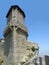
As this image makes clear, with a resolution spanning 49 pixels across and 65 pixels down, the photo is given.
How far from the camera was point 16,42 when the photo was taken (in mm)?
35500

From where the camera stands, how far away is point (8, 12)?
39094 millimetres

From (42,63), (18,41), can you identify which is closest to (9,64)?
(18,41)

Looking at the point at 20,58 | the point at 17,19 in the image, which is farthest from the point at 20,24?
the point at 20,58

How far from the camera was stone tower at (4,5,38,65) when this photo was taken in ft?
114

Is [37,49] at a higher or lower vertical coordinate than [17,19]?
lower

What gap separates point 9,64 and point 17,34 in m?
4.84

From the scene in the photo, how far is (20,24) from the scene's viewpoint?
37.3 metres

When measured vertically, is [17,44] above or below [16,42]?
below

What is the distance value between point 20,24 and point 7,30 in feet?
7.38

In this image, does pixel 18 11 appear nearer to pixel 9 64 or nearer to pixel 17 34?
pixel 17 34

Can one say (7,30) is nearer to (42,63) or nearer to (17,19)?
(17,19)

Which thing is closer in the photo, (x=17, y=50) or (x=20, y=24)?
(x=17, y=50)

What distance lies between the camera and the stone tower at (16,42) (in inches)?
1369

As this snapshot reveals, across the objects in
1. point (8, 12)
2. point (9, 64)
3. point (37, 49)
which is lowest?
point (9, 64)
